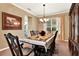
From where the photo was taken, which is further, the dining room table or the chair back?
the dining room table

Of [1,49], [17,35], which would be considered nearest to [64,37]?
[17,35]

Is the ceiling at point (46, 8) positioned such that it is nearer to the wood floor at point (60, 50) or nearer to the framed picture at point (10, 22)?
the framed picture at point (10, 22)

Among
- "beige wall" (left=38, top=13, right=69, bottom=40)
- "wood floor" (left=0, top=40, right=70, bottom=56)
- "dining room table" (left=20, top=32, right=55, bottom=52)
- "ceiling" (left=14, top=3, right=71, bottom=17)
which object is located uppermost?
→ "ceiling" (left=14, top=3, right=71, bottom=17)

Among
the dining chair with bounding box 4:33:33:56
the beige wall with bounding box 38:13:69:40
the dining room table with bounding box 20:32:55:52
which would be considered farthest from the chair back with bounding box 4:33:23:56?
the beige wall with bounding box 38:13:69:40

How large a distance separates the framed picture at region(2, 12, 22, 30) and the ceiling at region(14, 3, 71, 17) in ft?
0.66

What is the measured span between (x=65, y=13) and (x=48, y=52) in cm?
68

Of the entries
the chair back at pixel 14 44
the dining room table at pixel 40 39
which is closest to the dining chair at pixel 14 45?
the chair back at pixel 14 44

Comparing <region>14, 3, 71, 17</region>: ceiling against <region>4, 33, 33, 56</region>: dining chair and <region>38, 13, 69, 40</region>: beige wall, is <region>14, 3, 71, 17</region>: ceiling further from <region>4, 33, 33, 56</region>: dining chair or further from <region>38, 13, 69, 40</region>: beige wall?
<region>4, 33, 33, 56</region>: dining chair

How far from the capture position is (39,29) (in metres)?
2.23

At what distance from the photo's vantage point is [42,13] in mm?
2242

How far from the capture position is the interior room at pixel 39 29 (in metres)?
2.13

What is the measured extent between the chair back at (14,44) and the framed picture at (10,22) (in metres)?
0.14

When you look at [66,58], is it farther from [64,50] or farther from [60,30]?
[60,30]

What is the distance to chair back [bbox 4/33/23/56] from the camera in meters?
2.10
